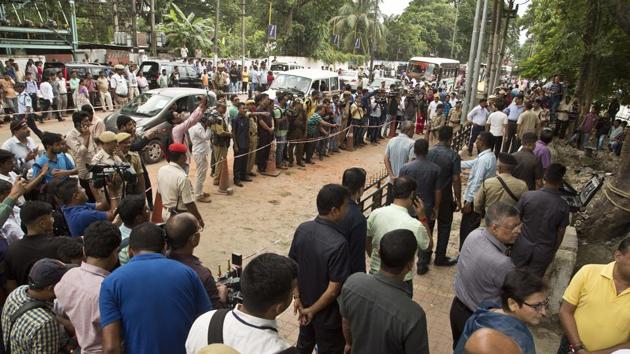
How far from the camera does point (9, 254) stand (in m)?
3.46

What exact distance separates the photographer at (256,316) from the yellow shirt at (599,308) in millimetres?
2204

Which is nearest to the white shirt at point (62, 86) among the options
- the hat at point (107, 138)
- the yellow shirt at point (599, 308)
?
the hat at point (107, 138)

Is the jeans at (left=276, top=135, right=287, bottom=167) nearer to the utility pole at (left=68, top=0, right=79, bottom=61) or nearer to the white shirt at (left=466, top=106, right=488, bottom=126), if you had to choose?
the white shirt at (left=466, top=106, right=488, bottom=126)

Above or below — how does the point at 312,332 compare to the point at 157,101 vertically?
below

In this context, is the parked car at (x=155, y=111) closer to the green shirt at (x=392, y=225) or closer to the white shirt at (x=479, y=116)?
the white shirt at (x=479, y=116)

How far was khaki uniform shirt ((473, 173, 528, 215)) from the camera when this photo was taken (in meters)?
5.17

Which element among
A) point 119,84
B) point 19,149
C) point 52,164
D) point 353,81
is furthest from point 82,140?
point 353,81

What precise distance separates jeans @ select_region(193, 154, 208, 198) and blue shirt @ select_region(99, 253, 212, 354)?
6144 millimetres

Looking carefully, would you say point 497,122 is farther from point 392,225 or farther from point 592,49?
point 392,225

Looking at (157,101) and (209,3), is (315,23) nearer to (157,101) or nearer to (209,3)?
(209,3)

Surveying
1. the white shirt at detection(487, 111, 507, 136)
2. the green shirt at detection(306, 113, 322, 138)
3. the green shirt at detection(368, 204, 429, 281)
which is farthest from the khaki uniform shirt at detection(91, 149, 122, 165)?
the white shirt at detection(487, 111, 507, 136)

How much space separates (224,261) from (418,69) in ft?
121

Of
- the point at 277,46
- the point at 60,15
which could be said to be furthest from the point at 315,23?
the point at 60,15

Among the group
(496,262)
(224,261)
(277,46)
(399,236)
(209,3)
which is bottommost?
(224,261)
